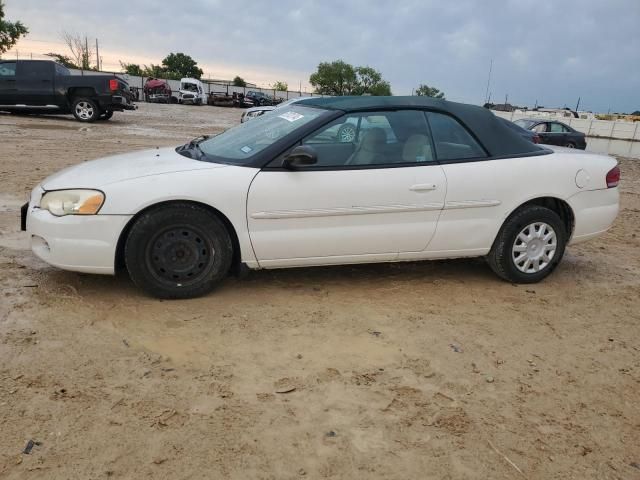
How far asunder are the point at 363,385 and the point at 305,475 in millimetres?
754

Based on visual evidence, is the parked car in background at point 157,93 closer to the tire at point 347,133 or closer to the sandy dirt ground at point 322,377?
the sandy dirt ground at point 322,377

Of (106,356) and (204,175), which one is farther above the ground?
(204,175)

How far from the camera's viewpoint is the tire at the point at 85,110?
1741cm

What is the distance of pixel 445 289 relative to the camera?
170 inches

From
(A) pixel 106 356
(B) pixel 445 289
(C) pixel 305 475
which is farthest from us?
(B) pixel 445 289

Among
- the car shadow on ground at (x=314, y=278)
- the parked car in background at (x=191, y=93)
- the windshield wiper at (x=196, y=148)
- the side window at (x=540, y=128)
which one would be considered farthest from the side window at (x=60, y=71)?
the parked car in background at (x=191, y=93)

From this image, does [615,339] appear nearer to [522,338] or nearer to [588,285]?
[522,338]

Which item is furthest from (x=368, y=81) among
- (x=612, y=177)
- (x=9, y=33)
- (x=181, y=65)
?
(x=612, y=177)

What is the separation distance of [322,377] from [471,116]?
99.8 inches

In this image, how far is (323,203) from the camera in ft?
12.7

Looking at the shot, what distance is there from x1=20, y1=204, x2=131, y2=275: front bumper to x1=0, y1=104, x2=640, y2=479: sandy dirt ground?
27cm

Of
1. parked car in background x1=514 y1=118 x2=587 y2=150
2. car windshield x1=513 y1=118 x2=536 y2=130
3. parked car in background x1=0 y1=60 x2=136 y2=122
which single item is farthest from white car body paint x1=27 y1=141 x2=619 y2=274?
parked car in background x1=514 y1=118 x2=587 y2=150

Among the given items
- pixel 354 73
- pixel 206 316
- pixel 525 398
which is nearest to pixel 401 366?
pixel 525 398

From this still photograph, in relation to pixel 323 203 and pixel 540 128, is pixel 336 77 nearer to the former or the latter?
pixel 540 128
